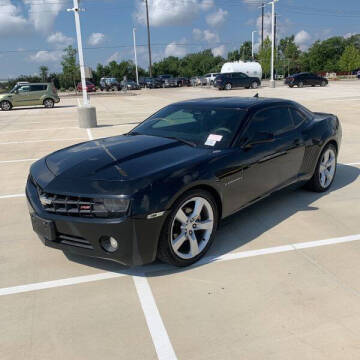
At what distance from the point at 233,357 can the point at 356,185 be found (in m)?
4.47

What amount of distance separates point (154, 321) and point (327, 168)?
3939 mm

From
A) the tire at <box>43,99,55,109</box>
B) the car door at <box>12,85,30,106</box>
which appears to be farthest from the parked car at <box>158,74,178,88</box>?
the car door at <box>12,85,30,106</box>

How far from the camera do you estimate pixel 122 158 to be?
12.0 ft

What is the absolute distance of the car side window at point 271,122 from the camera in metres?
4.37

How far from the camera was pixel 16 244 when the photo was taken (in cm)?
412

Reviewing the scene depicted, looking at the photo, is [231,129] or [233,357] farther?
[231,129]

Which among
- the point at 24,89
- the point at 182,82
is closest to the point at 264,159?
the point at 24,89

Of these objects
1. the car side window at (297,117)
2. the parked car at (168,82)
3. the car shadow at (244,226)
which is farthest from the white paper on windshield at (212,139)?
the parked car at (168,82)

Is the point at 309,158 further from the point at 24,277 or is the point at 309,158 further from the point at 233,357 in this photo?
the point at 24,277

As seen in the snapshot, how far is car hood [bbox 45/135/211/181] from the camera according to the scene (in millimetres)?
3326

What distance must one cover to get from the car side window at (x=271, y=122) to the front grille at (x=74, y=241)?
2083 millimetres

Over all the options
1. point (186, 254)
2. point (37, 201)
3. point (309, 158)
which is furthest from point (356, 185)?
point (37, 201)

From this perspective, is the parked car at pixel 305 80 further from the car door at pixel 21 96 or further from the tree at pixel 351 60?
the tree at pixel 351 60

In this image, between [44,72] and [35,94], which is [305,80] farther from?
[44,72]
